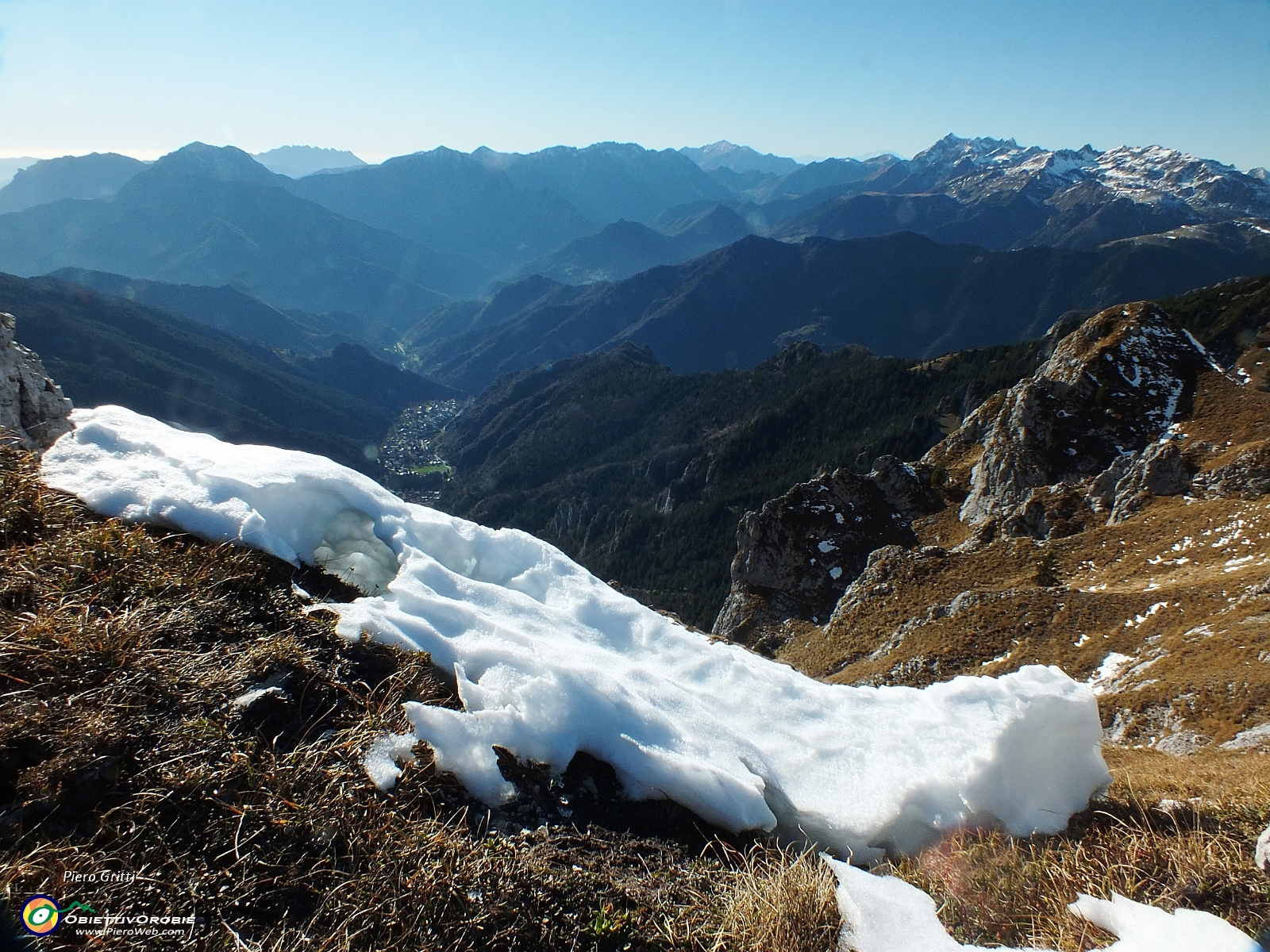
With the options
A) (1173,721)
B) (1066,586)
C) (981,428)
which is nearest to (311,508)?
(1173,721)

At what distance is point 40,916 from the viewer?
2410 millimetres

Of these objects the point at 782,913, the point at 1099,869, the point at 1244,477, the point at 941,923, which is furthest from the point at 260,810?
the point at 1244,477

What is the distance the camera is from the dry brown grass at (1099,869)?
323 centimetres

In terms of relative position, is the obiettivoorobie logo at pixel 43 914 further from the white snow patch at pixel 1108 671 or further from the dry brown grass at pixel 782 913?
the white snow patch at pixel 1108 671

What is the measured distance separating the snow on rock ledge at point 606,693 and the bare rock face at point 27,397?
1037 mm

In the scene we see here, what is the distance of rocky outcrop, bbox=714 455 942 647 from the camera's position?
51.7m

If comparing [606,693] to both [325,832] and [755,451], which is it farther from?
[755,451]

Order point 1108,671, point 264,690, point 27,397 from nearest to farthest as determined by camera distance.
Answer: point 264,690
point 27,397
point 1108,671

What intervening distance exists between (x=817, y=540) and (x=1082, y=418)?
22.8m

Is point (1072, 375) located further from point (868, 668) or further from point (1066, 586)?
point (868, 668)

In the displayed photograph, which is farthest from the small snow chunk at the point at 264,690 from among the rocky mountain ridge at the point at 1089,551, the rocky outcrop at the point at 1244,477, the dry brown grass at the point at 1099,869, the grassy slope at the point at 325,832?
the rocky outcrop at the point at 1244,477

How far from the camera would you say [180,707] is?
359 cm

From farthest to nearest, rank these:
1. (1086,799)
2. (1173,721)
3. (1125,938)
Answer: (1173,721), (1086,799), (1125,938)

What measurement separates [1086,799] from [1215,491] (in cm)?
4032
